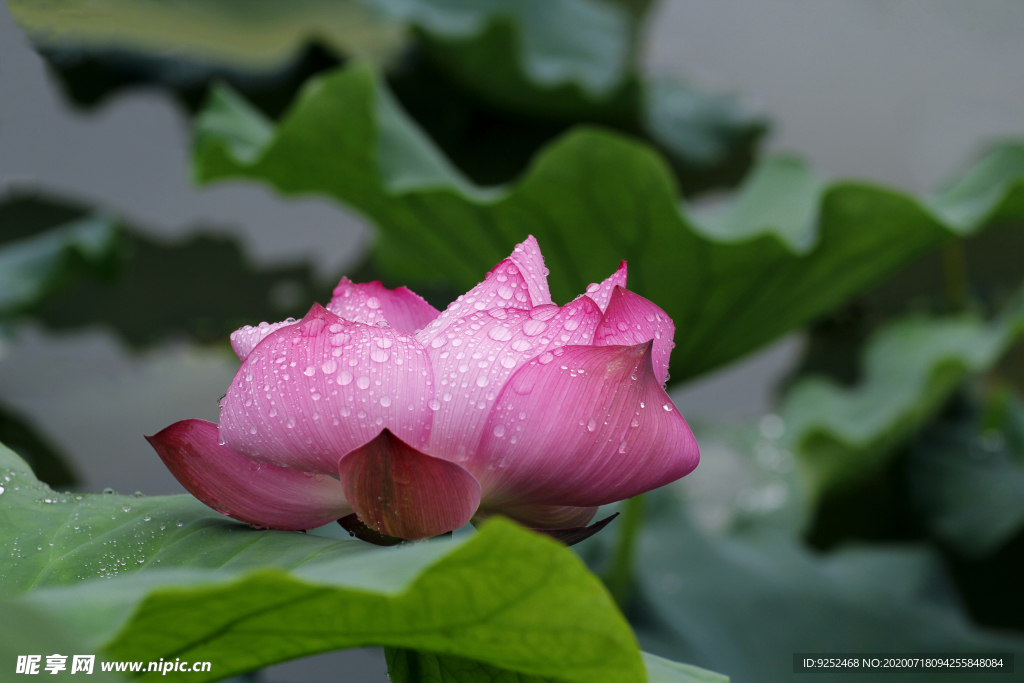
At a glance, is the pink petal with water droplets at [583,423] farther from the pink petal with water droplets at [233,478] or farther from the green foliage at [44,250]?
the green foliage at [44,250]

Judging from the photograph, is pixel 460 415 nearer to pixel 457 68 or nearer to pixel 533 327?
pixel 533 327

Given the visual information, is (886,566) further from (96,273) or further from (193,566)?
(96,273)

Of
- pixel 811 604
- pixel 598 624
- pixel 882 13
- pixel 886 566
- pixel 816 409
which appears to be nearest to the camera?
pixel 598 624

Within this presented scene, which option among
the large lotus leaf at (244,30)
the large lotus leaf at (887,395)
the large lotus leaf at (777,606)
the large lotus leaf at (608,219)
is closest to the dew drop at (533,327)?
the large lotus leaf at (608,219)

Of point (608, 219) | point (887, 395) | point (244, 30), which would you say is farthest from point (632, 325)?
point (244, 30)

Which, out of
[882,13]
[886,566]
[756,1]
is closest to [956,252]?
[882,13]
